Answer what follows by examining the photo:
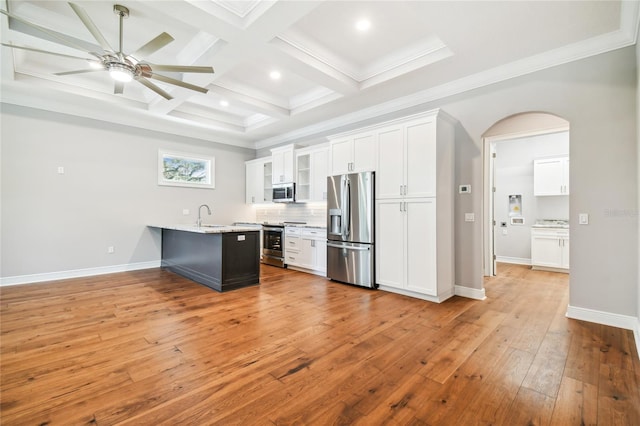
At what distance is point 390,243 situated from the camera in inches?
163

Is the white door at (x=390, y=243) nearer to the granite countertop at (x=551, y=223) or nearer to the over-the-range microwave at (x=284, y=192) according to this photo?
the over-the-range microwave at (x=284, y=192)

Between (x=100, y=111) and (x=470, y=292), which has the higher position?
(x=100, y=111)

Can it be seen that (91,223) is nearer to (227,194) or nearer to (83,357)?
(227,194)

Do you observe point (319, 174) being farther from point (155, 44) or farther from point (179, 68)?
point (155, 44)

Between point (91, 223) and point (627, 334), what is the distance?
7599 mm

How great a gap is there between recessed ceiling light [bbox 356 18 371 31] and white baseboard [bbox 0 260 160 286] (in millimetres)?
5666

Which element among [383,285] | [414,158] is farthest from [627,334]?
[414,158]

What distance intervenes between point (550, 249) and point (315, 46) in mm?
5830

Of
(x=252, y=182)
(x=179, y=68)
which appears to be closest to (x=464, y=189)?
(x=179, y=68)

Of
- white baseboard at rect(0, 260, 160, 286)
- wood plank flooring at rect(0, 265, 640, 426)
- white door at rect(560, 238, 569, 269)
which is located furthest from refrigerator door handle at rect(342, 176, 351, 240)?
white door at rect(560, 238, 569, 269)

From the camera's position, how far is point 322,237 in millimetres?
5246

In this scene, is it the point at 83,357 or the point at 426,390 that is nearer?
the point at 426,390

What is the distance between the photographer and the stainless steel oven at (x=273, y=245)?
6125 mm

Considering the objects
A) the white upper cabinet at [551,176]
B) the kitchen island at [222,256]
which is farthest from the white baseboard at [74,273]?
the white upper cabinet at [551,176]
